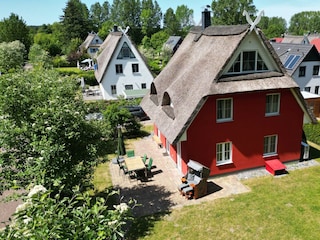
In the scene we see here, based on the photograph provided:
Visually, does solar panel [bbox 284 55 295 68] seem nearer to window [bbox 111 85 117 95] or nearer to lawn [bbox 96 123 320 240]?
lawn [bbox 96 123 320 240]

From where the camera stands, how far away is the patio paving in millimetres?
15719

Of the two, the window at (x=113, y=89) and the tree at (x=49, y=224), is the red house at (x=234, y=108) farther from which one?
the window at (x=113, y=89)

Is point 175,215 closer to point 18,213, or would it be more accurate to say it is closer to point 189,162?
point 189,162

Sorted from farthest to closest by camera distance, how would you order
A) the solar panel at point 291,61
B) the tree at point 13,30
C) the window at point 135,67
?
the tree at point 13,30, the window at point 135,67, the solar panel at point 291,61

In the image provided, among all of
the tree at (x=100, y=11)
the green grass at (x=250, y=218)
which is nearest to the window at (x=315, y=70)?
the green grass at (x=250, y=218)

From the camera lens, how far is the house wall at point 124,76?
3825cm

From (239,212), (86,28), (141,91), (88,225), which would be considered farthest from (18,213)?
(86,28)

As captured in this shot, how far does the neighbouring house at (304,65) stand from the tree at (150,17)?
291 ft

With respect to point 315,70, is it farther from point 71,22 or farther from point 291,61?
point 71,22

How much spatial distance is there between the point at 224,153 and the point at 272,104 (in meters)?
4.50

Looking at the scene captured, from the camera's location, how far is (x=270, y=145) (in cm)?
1908

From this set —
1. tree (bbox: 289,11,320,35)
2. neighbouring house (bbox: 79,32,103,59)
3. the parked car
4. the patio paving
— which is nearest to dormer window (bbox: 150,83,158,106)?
the patio paving

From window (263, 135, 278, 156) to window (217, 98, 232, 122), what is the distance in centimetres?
335

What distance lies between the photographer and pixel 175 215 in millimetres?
14680
